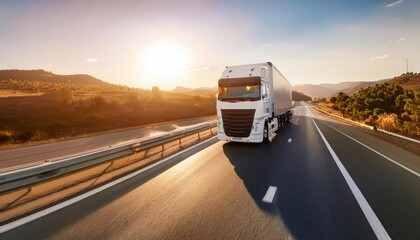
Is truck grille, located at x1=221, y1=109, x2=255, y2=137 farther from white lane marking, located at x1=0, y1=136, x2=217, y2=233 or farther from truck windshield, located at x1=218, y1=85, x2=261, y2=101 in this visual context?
white lane marking, located at x1=0, y1=136, x2=217, y2=233

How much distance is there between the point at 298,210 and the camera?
491cm

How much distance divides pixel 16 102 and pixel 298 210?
50931mm

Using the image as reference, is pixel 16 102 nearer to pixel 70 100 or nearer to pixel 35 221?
pixel 70 100

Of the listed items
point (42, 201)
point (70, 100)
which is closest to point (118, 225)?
point (42, 201)

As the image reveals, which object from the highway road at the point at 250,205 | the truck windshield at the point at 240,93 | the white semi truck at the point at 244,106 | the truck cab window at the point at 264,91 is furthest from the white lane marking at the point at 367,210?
the truck cab window at the point at 264,91

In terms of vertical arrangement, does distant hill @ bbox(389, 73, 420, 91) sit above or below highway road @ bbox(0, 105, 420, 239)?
above

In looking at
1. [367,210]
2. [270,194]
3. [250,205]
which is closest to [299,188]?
[270,194]

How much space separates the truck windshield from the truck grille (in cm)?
72

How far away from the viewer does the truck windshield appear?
12439mm

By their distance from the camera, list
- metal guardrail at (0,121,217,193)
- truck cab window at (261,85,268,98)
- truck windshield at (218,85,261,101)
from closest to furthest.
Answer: metal guardrail at (0,121,217,193), truck windshield at (218,85,261,101), truck cab window at (261,85,268,98)

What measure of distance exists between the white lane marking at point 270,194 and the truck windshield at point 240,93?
6.76 metres

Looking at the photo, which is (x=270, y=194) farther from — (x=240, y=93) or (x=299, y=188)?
(x=240, y=93)

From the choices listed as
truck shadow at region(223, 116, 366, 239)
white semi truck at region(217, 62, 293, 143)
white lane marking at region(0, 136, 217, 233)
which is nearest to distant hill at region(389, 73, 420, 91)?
white semi truck at region(217, 62, 293, 143)

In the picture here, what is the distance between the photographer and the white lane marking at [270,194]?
17.8ft
